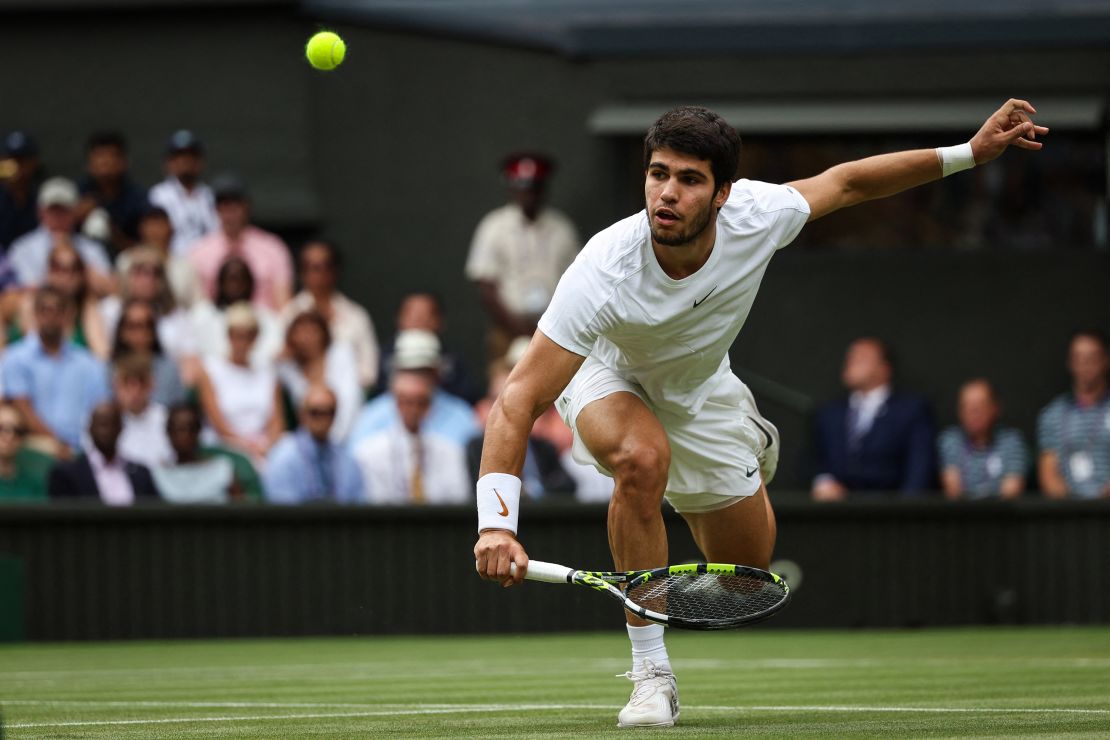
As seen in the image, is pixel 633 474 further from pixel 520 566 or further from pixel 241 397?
pixel 241 397

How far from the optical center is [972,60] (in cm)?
1656

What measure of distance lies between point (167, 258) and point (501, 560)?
31.4 feet

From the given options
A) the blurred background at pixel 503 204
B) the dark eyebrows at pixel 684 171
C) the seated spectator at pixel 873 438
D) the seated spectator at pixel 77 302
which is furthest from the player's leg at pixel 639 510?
the seated spectator at pixel 77 302

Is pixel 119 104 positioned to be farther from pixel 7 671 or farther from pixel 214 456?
pixel 7 671

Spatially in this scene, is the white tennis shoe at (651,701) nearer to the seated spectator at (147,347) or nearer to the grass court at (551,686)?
the grass court at (551,686)

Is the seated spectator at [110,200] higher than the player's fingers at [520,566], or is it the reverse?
the seated spectator at [110,200]

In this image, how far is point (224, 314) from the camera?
14570mm

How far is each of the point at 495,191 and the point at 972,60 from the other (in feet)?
14.4

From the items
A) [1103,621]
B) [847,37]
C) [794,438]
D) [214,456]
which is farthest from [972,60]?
[214,456]

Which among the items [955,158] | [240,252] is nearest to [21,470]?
[240,252]

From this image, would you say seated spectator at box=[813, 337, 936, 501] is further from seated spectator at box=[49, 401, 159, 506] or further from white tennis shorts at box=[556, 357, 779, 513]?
white tennis shorts at box=[556, 357, 779, 513]

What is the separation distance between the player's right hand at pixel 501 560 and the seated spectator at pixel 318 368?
27.9 ft

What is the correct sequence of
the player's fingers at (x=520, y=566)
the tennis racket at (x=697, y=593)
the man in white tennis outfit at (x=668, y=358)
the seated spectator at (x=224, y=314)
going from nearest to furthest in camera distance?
the player's fingers at (x=520, y=566)
the tennis racket at (x=697, y=593)
the man in white tennis outfit at (x=668, y=358)
the seated spectator at (x=224, y=314)

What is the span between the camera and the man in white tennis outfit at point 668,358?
21.4 ft
